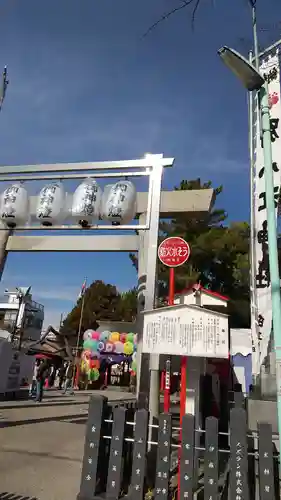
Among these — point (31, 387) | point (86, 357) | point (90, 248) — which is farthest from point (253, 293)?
point (86, 357)

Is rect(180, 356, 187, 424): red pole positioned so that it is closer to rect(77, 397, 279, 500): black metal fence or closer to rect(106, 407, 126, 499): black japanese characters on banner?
rect(77, 397, 279, 500): black metal fence

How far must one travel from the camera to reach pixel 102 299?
144 ft

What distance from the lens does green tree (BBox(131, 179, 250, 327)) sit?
70.0 feet

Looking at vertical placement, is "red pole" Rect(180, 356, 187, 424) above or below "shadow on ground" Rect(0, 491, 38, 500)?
above

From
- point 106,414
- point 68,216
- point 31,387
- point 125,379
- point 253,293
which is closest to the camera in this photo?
point 106,414

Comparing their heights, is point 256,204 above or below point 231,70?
above

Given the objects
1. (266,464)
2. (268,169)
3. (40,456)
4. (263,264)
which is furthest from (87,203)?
(263,264)

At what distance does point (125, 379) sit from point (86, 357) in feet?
21.4

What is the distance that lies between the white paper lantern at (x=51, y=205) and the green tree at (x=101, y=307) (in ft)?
103

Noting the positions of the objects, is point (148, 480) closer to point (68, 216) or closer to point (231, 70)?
point (68, 216)

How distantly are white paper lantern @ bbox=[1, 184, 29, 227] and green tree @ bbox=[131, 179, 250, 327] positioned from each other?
47.2 ft

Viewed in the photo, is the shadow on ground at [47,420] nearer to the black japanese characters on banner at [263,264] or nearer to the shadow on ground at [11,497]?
the shadow on ground at [11,497]

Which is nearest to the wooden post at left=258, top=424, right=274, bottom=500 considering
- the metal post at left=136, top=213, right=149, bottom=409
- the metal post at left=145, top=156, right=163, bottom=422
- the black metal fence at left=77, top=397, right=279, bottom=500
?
the black metal fence at left=77, top=397, right=279, bottom=500

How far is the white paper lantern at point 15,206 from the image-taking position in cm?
712
